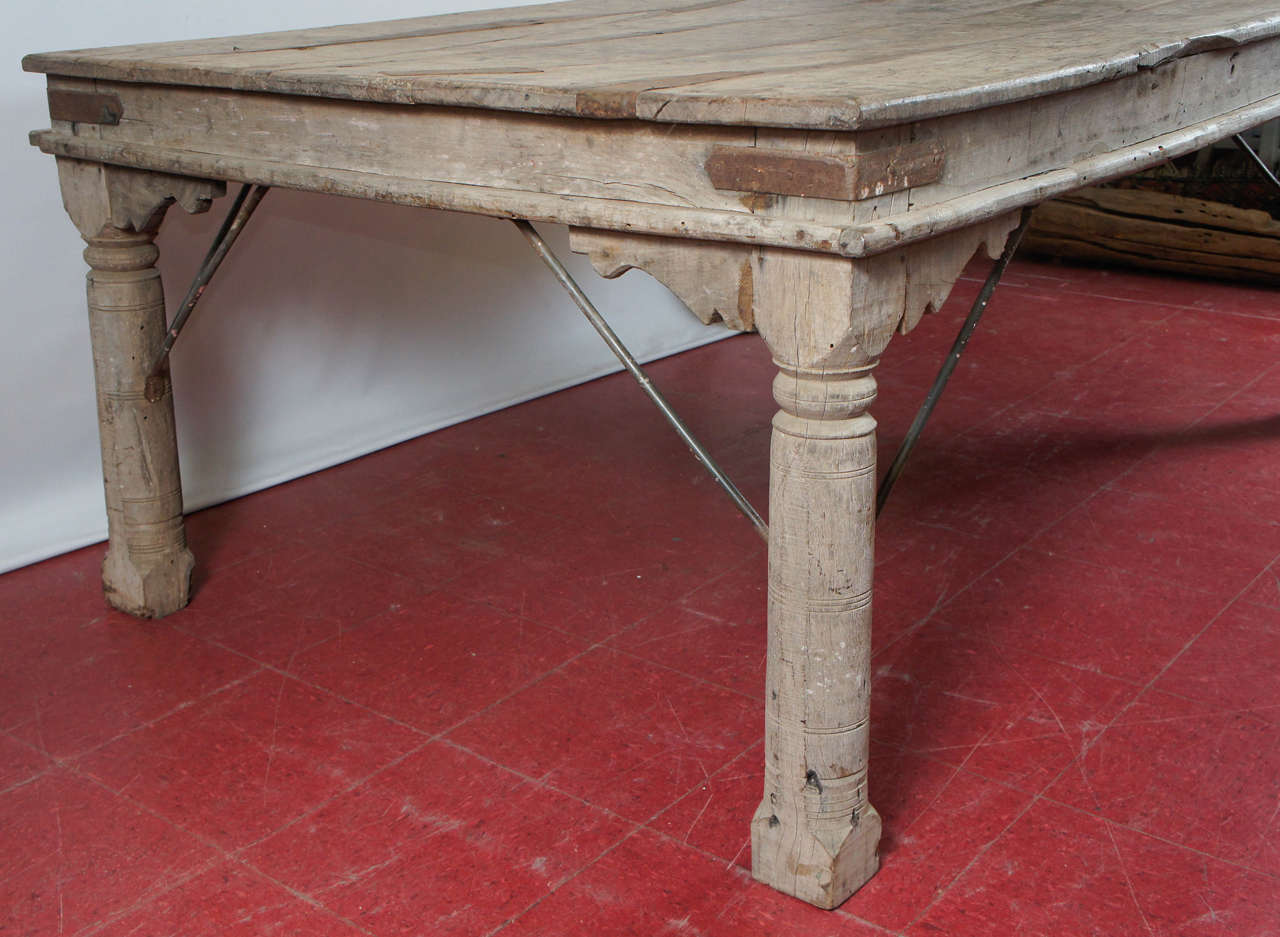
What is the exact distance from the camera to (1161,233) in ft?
20.2

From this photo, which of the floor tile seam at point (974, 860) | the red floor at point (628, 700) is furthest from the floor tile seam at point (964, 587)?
the floor tile seam at point (974, 860)

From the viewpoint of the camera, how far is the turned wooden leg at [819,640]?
2.00m

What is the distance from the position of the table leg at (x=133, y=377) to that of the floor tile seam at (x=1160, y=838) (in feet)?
6.47

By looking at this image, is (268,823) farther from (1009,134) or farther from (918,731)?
(1009,134)

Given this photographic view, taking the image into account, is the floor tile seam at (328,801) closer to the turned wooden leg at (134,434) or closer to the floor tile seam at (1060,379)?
the turned wooden leg at (134,434)

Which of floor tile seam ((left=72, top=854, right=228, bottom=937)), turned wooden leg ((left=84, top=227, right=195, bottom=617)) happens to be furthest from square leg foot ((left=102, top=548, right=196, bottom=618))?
floor tile seam ((left=72, top=854, right=228, bottom=937))

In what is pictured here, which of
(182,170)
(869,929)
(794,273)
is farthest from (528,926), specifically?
(182,170)

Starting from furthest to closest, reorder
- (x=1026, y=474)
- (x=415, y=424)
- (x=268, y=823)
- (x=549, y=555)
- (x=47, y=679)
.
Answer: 1. (x=415, y=424)
2. (x=1026, y=474)
3. (x=549, y=555)
4. (x=47, y=679)
5. (x=268, y=823)

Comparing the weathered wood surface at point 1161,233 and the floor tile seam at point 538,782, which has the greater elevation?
the weathered wood surface at point 1161,233

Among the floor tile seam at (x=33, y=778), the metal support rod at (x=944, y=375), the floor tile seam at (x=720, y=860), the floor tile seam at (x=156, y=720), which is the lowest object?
the floor tile seam at (x=33, y=778)

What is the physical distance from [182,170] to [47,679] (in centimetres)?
110

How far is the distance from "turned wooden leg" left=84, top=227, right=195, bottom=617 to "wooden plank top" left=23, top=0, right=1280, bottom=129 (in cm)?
42

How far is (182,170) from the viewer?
2684 millimetres

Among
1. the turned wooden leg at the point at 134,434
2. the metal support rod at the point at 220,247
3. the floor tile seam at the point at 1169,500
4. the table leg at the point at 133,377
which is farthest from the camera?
the floor tile seam at the point at 1169,500
